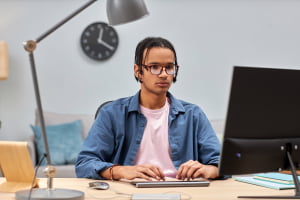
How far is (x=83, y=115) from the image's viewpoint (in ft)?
16.4

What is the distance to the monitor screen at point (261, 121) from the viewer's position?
1.61m

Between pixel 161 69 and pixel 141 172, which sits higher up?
pixel 161 69

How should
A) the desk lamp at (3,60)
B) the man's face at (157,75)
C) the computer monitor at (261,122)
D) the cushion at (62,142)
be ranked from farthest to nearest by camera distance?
1. the desk lamp at (3,60)
2. the cushion at (62,142)
3. the man's face at (157,75)
4. the computer monitor at (261,122)

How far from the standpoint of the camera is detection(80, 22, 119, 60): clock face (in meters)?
5.12

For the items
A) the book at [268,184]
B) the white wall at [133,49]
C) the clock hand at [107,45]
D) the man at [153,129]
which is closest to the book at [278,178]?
the book at [268,184]

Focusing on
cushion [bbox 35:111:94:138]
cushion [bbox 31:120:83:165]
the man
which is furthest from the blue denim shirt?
cushion [bbox 35:111:94:138]

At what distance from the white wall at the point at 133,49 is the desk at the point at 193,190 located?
10.6 ft

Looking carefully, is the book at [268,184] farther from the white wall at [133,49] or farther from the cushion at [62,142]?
the white wall at [133,49]

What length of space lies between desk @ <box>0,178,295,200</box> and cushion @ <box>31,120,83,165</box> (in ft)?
8.46

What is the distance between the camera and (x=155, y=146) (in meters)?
2.20

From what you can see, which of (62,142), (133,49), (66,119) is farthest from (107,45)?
(62,142)

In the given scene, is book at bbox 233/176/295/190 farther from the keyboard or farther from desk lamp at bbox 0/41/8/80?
desk lamp at bbox 0/41/8/80

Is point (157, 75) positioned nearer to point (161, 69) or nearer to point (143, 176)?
point (161, 69)

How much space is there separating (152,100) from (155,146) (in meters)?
0.20
